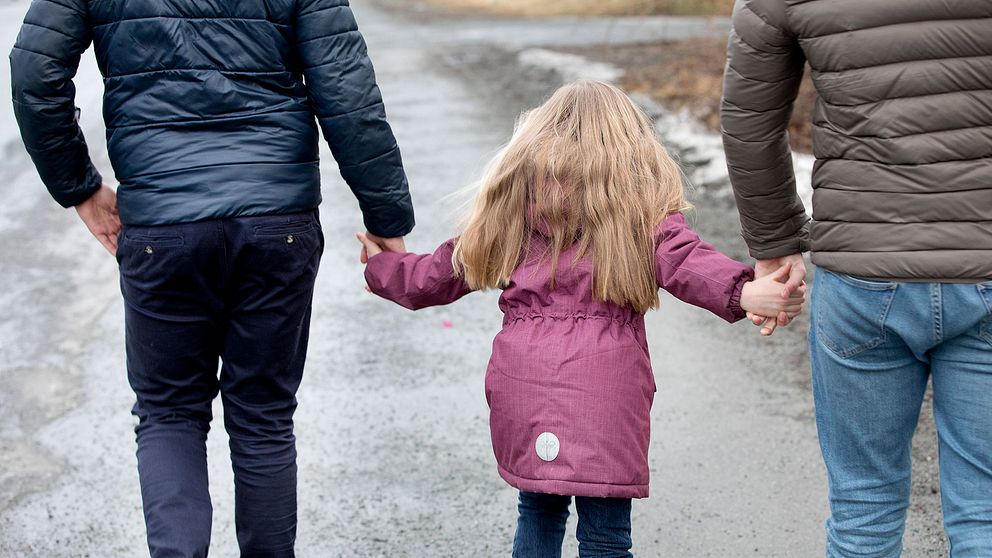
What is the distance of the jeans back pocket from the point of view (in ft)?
8.02

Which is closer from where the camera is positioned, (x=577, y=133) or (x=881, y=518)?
(x=881, y=518)

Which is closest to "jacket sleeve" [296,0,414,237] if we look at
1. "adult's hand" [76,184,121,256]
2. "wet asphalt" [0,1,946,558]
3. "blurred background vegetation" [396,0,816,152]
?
"wet asphalt" [0,1,946,558]

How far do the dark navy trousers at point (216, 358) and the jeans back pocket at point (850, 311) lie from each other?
4.39ft

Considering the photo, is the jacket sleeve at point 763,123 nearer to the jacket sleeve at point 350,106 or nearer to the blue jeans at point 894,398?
the blue jeans at point 894,398

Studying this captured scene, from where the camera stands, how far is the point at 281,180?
308 centimetres

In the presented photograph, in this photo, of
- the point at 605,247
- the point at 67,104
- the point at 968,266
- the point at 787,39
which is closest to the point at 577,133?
the point at 605,247

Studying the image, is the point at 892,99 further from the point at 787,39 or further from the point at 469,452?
the point at 469,452

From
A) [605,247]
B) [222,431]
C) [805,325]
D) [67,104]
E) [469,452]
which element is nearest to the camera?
[605,247]

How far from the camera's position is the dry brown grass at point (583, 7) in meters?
20.8

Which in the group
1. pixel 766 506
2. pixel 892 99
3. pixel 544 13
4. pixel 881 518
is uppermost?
pixel 892 99

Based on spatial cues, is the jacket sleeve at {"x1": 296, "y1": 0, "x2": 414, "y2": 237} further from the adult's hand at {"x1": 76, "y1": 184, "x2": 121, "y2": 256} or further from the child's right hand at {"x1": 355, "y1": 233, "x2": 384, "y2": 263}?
the adult's hand at {"x1": 76, "y1": 184, "x2": 121, "y2": 256}

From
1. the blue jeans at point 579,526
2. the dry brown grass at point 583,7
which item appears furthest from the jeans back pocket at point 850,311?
the dry brown grass at point 583,7

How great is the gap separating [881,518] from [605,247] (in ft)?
2.89

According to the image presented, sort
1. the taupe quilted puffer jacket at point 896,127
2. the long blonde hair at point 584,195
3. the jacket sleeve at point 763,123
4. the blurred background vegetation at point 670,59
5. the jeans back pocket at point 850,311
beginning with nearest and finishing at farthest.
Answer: the taupe quilted puffer jacket at point 896,127, the jeans back pocket at point 850,311, the jacket sleeve at point 763,123, the long blonde hair at point 584,195, the blurred background vegetation at point 670,59
